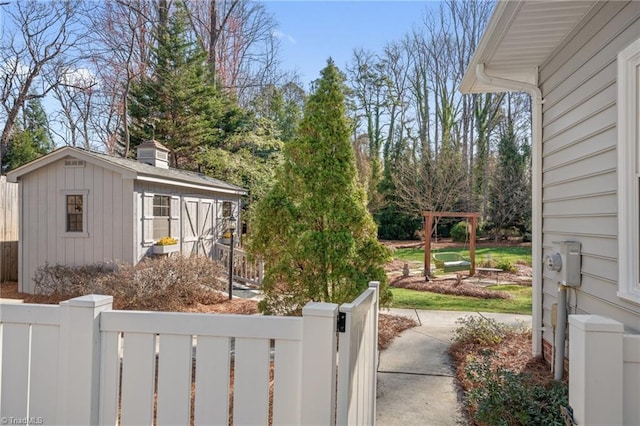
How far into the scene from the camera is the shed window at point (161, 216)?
8484 millimetres

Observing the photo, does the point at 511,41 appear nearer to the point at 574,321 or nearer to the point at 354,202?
the point at 354,202

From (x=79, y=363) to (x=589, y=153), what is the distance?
11.0 feet

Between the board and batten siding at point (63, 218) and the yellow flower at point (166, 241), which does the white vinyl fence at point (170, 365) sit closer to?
the board and batten siding at point (63, 218)

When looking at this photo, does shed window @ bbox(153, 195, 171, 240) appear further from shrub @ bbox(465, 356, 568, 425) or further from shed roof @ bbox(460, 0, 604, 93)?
shrub @ bbox(465, 356, 568, 425)

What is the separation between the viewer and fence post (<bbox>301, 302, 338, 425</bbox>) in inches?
52.4

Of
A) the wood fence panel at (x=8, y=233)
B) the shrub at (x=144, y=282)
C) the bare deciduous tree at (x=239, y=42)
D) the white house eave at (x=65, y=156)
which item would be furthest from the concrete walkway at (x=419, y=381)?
the bare deciduous tree at (x=239, y=42)

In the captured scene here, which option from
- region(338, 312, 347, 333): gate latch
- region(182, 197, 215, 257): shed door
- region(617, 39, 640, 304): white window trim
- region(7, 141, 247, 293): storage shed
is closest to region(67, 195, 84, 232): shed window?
region(7, 141, 247, 293): storage shed

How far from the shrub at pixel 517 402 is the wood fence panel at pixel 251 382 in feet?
5.91

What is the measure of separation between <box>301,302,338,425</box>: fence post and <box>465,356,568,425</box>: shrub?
5.58 ft

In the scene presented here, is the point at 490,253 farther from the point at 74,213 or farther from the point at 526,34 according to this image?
the point at 74,213

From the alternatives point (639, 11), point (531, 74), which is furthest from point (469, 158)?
point (639, 11)

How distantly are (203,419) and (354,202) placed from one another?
136 inches

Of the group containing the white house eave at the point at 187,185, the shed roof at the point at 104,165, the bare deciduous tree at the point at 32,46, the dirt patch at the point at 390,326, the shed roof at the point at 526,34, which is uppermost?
the bare deciduous tree at the point at 32,46

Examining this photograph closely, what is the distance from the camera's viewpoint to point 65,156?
8.01m
